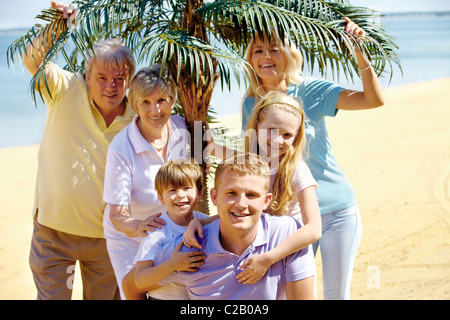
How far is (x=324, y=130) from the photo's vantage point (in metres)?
2.93

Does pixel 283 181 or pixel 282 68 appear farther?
pixel 282 68

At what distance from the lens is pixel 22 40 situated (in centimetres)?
289

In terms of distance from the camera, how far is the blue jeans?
2807mm

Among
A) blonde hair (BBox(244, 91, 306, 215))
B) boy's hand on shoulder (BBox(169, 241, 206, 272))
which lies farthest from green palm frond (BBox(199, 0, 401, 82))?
boy's hand on shoulder (BBox(169, 241, 206, 272))

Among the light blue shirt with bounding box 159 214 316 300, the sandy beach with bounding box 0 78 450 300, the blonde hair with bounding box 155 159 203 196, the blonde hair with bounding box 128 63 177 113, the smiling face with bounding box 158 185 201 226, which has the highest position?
the blonde hair with bounding box 128 63 177 113

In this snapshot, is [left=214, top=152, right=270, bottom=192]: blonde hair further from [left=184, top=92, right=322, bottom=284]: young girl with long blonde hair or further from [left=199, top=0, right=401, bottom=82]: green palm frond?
[left=199, top=0, right=401, bottom=82]: green palm frond

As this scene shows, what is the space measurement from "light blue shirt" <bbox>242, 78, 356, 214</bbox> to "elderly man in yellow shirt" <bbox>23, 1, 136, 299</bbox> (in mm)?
818

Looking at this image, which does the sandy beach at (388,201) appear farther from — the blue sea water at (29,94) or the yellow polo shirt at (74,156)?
the yellow polo shirt at (74,156)

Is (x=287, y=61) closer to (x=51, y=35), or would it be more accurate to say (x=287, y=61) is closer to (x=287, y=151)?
(x=287, y=151)

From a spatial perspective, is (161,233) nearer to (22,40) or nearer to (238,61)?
(238,61)

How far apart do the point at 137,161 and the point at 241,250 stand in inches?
31.8

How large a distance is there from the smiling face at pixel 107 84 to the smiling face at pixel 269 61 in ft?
2.51

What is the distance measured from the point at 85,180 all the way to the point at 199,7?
4.01 feet
